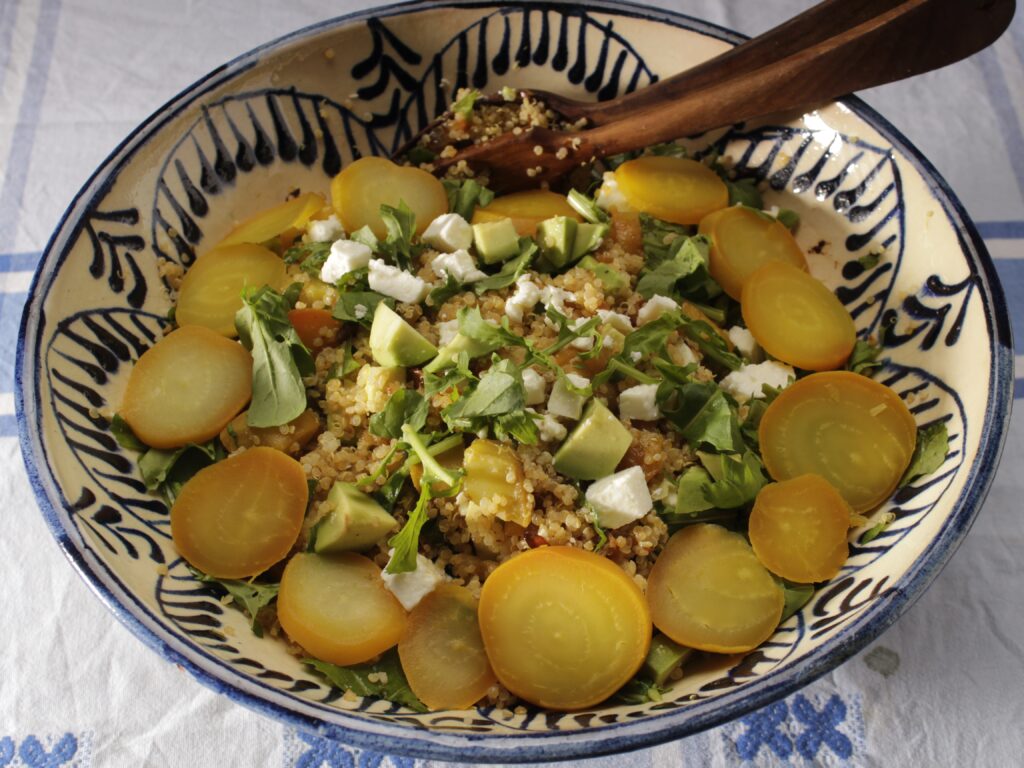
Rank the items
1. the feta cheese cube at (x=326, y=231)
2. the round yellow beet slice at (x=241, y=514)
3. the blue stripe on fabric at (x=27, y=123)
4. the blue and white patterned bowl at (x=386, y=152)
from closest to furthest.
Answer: the blue and white patterned bowl at (x=386, y=152)
the round yellow beet slice at (x=241, y=514)
the feta cheese cube at (x=326, y=231)
the blue stripe on fabric at (x=27, y=123)

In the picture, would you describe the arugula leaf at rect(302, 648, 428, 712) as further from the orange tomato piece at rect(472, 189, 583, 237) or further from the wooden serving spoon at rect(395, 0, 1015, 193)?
the wooden serving spoon at rect(395, 0, 1015, 193)

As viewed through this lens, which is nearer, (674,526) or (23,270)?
(674,526)

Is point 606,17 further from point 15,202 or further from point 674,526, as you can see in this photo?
point 15,202

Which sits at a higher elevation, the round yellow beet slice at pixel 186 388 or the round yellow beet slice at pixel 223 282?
the round yellow beet slice at pixel 223 282

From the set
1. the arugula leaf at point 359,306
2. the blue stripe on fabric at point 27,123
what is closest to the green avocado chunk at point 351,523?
the arugula leaf at point 359,306

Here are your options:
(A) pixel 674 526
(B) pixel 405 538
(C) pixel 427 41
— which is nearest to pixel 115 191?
(C) pixel 427 41

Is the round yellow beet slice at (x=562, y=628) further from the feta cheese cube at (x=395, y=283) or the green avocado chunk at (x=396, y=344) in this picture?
the feta cheese cube at (x=395, y=283)

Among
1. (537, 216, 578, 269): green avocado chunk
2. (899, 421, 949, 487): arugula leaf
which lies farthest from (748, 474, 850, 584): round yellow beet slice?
(537, 216, 578, 269): green avocado chunk
